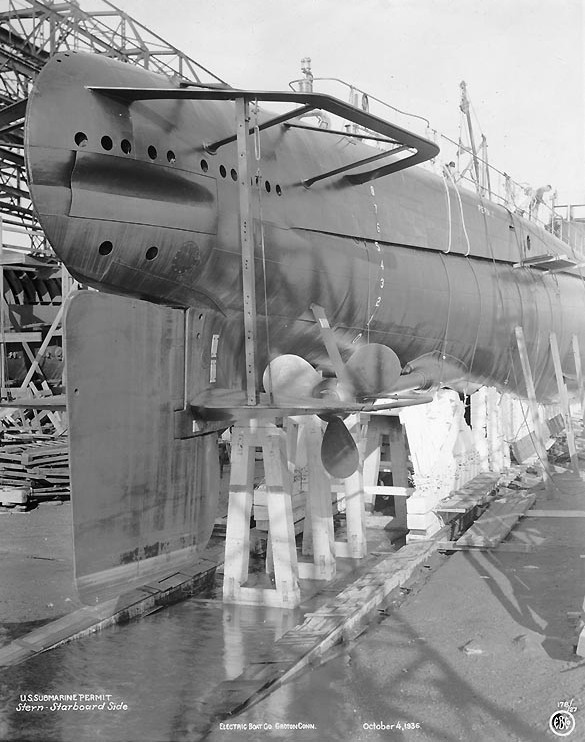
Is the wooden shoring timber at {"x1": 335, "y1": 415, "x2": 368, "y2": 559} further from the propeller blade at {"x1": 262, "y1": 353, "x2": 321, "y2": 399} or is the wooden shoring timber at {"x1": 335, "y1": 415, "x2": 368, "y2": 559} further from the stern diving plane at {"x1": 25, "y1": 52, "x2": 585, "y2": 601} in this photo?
the propeller blade at {"x1": 262, "y1": 353, "x2": 321, "y2": 399}

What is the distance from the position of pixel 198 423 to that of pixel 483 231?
341 inches

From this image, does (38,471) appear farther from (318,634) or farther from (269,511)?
(318,634)

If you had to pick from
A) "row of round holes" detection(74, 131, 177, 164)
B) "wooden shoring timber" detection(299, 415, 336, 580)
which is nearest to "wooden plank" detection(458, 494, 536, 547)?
"wooden shoring timber" detection(299, 415, 336, 580)

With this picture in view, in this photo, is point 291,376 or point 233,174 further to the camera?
point 291,376

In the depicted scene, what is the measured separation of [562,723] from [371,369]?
15.5 feet

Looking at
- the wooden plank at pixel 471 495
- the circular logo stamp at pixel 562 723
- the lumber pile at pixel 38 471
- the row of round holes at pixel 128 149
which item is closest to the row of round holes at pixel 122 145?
the row of round holes at pixel 128 149

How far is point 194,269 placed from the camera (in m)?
7.30

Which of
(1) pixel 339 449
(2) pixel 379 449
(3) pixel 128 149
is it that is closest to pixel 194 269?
(3) pixel 128 149

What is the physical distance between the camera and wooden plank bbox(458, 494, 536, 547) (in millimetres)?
10320

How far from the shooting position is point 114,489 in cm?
623

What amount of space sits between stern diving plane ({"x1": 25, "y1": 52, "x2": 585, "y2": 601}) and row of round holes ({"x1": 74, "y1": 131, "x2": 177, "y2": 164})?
0.05ft

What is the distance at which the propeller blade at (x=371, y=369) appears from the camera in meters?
9.01

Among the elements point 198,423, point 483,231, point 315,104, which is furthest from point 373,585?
point 483,231

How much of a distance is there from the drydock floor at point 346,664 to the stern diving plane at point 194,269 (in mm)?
1106
